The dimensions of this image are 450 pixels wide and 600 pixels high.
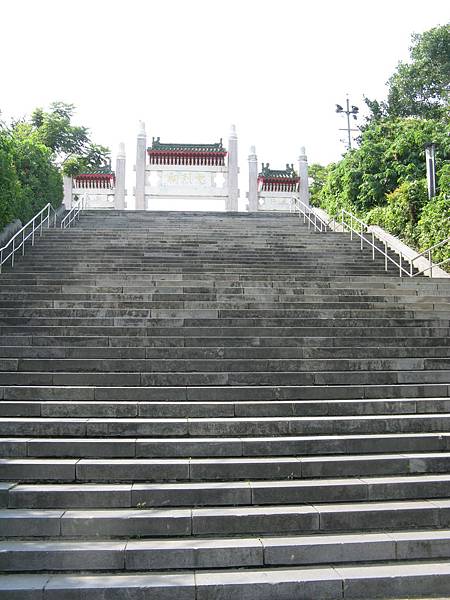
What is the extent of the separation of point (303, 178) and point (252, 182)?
223cm

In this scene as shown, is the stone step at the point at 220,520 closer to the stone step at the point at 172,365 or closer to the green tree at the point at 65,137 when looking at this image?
the stone step at the point at 172,365

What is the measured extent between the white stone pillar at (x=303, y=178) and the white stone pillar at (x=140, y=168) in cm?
659

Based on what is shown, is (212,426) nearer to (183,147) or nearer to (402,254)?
(402,254)

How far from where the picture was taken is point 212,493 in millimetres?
4387

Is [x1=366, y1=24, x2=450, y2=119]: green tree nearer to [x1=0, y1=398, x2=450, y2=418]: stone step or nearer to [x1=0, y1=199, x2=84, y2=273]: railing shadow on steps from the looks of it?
[x1=0, y1=199, x2=84, y2=273]: railing shadow on steps

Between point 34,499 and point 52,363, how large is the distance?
236cm

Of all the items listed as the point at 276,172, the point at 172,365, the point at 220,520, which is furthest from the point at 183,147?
the point at 220,520

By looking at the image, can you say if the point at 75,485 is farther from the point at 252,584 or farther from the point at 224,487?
the point at 252,584

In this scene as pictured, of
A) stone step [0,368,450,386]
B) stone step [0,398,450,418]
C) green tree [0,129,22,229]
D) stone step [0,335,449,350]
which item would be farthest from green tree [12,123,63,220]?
stone step [0,398,450,418]

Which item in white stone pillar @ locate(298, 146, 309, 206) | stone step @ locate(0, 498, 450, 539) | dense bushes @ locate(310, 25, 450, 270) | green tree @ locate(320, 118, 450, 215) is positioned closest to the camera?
stone step @ locate(0, 498, 450, 539)

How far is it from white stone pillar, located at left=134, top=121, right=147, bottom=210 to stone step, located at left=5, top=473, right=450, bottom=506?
17733 millimetres

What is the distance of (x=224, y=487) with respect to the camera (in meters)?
4.44

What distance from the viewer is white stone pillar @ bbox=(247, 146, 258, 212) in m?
22.1

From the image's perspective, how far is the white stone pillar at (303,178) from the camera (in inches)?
881
